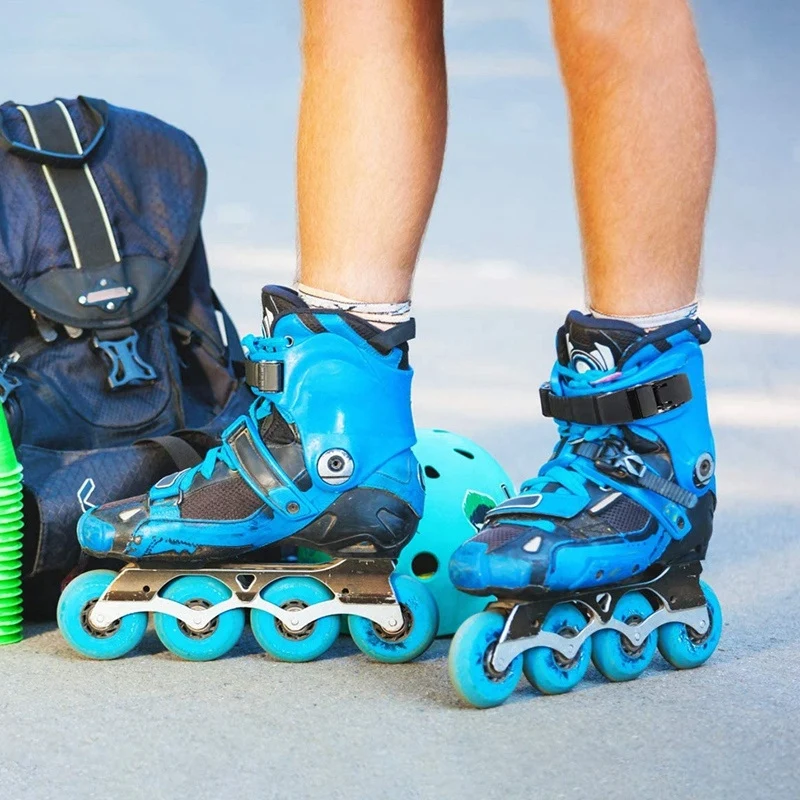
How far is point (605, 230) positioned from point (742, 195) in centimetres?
435

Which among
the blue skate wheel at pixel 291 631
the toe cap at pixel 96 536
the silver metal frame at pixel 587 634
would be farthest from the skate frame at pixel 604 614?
the toe cap at pixel 96 536

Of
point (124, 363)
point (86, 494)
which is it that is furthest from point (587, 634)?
point (124, 363)

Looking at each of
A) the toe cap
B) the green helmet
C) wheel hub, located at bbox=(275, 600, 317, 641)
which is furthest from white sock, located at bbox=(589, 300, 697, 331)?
the toe cap

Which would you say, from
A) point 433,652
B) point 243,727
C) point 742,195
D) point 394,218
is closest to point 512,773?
point 243,727

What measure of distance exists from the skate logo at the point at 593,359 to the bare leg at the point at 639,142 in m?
0.06

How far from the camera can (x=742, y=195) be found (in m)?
5.84

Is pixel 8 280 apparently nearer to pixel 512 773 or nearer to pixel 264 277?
pixel 512 773

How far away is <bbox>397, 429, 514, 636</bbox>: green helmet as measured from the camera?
1.88 meters

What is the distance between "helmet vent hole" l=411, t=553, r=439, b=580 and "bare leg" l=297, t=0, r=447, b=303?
1.30ft

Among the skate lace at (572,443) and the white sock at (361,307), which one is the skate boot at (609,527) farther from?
the white sock at (361,307)

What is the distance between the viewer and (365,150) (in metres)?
1.71

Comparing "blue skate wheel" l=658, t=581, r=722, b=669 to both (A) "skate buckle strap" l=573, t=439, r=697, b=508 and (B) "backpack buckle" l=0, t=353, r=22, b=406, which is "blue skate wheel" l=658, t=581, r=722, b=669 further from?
(B) "backpack buckle" l=0, t=353, r=22, b=406

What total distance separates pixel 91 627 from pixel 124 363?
1.74ft

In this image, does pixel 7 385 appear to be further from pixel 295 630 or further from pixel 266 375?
pixel 295 630
